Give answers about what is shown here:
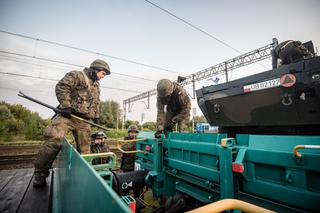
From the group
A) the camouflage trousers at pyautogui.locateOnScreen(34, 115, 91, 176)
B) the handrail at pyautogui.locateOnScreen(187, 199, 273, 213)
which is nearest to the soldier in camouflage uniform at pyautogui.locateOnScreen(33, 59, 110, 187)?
the camouflage trousers at pyautogui.locateOnScreen(34, 115, 91, 176)

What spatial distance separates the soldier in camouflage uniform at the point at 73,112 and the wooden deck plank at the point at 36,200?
172mm

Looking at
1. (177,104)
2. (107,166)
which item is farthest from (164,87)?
(107,166)

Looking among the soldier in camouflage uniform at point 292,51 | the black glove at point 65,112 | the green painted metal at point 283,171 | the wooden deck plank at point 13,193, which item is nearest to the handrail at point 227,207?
the green painted metal at point 283,171

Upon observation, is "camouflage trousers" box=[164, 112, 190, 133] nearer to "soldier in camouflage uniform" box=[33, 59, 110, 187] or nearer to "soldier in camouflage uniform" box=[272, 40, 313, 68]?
"soldier in camouflage uniform" box=[33, 59, 110, 187]

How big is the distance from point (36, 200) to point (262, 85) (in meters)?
3.38

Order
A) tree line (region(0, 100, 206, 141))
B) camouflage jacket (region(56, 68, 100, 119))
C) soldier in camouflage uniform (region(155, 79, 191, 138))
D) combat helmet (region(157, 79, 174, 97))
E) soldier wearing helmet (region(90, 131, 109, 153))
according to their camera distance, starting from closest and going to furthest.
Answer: camouflage jacket (region(56, 68, 100, 119)), combat helmet (region(157, 79, 174, 97)), soldier in camouflage uniform (region(155, 79, 191, 138)), soldier wearing helmet (region(90, 131, 109, 153)), tree line (region(0, 100, 206, 141))

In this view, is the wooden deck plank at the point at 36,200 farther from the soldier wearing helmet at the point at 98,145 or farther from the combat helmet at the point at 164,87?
the combat helmet at the point at 164,87

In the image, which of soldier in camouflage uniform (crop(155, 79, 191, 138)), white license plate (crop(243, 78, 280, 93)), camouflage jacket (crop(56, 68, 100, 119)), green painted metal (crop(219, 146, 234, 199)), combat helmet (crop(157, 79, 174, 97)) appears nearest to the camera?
green painted metal (crop(219, 146, 234, 199))

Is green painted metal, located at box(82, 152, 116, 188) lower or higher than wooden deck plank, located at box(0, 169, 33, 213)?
higher

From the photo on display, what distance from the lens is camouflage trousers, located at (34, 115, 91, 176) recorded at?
2.50m

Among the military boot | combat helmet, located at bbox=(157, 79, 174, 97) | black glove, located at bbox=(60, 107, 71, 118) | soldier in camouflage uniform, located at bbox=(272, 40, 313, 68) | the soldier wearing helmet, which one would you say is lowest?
the military boot

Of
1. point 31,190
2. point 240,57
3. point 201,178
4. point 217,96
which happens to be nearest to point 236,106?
point 217,96

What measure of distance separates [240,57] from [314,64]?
14.0m

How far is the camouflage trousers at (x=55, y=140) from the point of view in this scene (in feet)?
8.21
